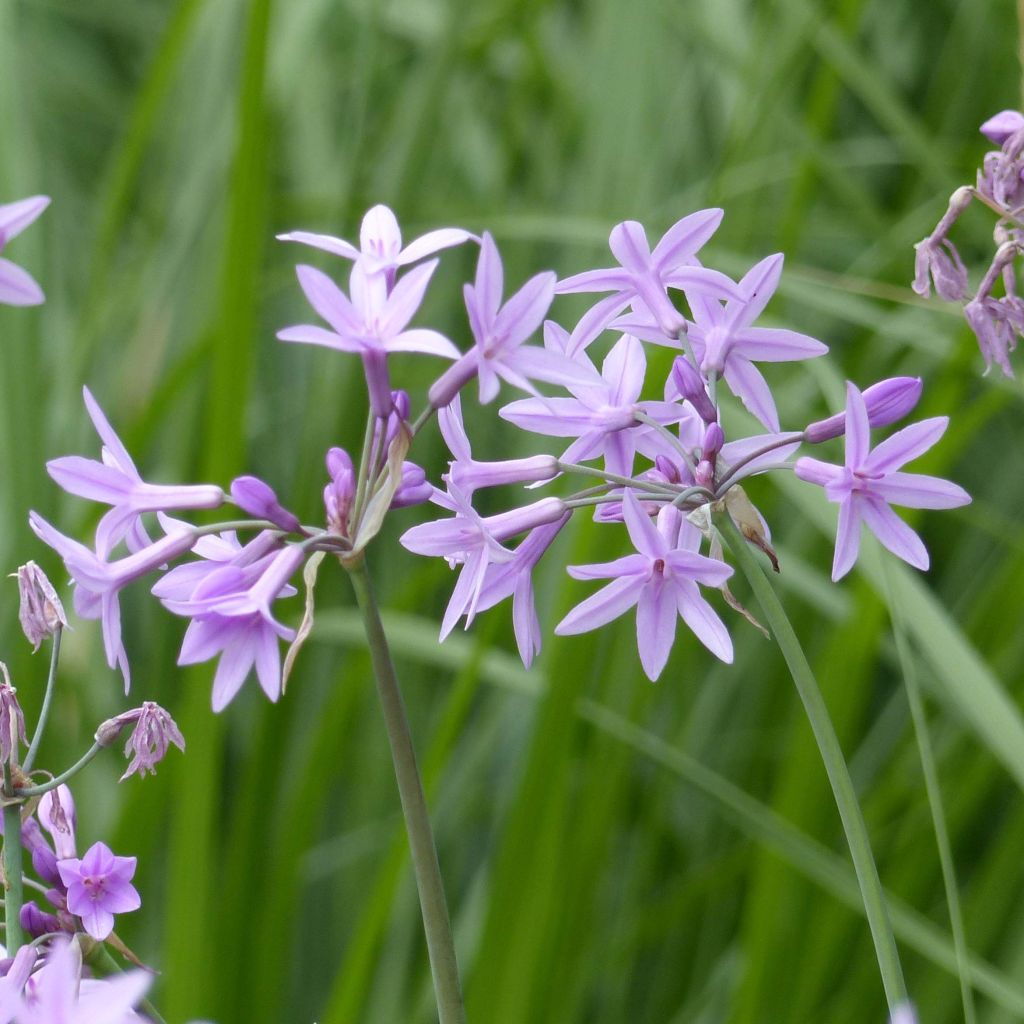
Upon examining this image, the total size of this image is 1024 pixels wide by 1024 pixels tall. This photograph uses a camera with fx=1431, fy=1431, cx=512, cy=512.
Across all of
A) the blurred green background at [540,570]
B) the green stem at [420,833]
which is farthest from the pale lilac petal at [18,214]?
the blurred green background at [540,570]

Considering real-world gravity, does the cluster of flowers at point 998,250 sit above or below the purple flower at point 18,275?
above

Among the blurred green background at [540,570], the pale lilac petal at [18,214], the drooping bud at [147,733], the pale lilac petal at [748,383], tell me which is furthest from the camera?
the blurred green background at [540,570]

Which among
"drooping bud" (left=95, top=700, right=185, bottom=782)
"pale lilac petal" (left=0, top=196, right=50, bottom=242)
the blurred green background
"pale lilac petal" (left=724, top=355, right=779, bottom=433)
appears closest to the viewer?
"pale lilac petal" (left=0, top=196, right=50, bottom=242)

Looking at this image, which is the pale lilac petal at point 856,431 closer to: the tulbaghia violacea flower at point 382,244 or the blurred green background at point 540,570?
the tulbaghia violacea flower at point 382,244

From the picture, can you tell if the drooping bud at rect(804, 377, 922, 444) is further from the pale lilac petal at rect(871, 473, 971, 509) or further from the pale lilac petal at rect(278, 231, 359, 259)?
the pale lilac petal at rect(278, 231, 359, 259)

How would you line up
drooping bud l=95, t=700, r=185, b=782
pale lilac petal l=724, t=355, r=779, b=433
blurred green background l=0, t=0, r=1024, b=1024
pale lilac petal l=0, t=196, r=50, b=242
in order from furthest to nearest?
blurred green background l=0, t=0, r=1024, b=1024 → pale lilac petal l=724, t=355, r=779, b=433 → drooping bud l=95, t=700, r=185, b=782 → pale lilac petal l=0, t=196, r=50, b=242

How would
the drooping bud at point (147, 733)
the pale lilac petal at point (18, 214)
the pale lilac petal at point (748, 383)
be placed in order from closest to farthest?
1. the pale lilac petal at point (18, 214)
2. the drooping bud at point (147, 733)
3. the pale lilac petal at point (748, 383)

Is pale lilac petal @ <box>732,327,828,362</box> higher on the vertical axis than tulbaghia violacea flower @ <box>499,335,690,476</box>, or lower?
higher

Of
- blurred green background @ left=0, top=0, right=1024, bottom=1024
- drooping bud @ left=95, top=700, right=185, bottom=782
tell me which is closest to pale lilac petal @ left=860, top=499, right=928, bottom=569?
drooping bud @ left=95, top=700, right=185, bottom=782

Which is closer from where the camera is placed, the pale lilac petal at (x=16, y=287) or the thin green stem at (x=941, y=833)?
the pale lilac petal at (x=16, y=287)
